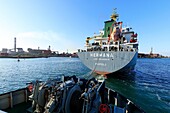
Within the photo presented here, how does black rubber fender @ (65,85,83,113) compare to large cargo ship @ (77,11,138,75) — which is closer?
black rubber fender @ (65,85,83,113)

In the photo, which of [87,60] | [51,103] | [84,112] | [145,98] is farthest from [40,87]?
[87,60]

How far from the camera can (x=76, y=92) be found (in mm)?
6008

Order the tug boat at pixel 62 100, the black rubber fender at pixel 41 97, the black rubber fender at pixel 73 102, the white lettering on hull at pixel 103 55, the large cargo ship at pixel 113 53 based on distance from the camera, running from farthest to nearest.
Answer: the white lettering on hull at pixel 103 55
the large cargo ship at pixel 113 53
the black rubber fender at pixel 41 97
the black rubber fender at pixel 73 102
the tug boat at pixel 62 100

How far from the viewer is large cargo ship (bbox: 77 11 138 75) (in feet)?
56.9

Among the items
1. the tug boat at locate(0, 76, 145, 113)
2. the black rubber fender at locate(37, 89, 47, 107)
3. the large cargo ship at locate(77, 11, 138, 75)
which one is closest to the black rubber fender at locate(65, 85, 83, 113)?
the tug boat at locate(0, 76, 145, 113)

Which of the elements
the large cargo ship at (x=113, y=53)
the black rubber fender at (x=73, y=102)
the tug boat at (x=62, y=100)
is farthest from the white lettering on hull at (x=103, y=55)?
the black rubber fender at (x=73, y=102)

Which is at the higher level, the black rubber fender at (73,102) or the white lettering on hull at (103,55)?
the white lettering on hull at (103,55)

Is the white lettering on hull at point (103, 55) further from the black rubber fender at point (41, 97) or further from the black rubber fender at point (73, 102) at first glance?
the black rubber fender at point (41, 97)

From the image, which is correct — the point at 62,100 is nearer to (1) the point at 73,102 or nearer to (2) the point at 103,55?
(1) the point at 73,102

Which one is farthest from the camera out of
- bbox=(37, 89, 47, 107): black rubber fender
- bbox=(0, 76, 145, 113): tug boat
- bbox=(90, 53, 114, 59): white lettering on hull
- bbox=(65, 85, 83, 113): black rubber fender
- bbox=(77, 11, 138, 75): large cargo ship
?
bbox=(90, 53, 114, 59): white lettering on hull

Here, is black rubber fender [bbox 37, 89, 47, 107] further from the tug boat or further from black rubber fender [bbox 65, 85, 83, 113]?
black rubber fender [bbox 65, 85, 83, 113]

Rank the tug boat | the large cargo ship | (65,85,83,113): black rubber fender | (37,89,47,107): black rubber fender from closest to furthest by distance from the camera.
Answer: the tug boat
(65,85,83,113): black rubber fender
(37,89,47,107): black rubber fender
the large cargo ship

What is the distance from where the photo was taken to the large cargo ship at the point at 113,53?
56.9ft

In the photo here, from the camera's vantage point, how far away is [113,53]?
711 inches
